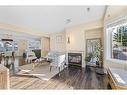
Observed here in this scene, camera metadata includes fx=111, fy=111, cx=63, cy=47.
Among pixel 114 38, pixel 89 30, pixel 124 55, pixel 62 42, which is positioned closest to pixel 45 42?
pixel 62 42

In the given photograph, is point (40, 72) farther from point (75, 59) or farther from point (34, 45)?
point (34, 45)

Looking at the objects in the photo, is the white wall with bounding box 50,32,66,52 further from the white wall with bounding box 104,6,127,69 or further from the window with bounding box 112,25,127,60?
the window with bounding box 112,25,127,60

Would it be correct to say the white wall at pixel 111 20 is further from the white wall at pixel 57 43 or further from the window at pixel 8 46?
the window at pixel 8 46

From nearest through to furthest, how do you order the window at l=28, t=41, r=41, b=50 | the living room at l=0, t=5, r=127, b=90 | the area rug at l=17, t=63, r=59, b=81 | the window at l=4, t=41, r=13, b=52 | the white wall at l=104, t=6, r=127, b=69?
the living room at l=0, t=5, r=127, b=90, the white wall at l=104, t=6, r=127, b=69, the area rug at l=17, t=63, r=59, b=81, the window at l=4, t=41, r=13, b=52, the window at l=28, t=41, r=41, b=50

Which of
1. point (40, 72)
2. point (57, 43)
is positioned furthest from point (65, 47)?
point (40, 72)

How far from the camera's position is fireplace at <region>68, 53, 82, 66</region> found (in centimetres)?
609

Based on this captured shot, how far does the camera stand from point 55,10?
3936mm

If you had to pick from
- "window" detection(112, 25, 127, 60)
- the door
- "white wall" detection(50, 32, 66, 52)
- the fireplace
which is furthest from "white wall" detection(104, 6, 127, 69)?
A: "white wall" detection(50, 32, 66, 52)

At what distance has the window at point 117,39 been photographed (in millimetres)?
3531

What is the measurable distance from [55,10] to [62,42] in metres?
3.32

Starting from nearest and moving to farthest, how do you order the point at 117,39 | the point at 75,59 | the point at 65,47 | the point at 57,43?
1. the point at 117,39
2. the point at 75,59
3. the point at 65,47
4. the point at 57,43

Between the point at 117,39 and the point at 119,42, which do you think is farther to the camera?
the point at 117,39

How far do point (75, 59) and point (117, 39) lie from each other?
2.77 m

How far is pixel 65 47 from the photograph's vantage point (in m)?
6.82
